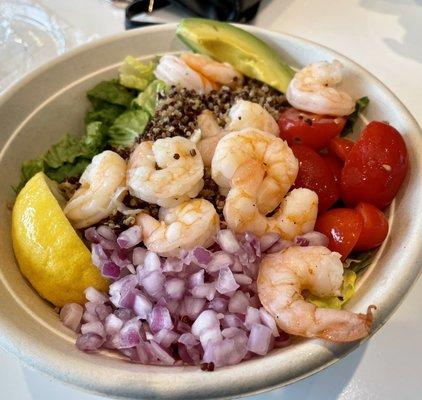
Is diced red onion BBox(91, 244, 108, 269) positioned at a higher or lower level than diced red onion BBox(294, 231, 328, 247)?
lower

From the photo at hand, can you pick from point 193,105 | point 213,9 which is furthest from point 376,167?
point 213,9

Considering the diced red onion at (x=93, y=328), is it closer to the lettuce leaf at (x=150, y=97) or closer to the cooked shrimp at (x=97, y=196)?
the cooked shrimp at (x=97, y=196)

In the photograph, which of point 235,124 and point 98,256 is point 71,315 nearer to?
point 98,256

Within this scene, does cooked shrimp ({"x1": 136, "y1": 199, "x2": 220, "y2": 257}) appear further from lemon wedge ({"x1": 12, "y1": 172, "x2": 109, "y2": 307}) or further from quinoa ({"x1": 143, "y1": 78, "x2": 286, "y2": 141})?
quinoa ({"x1": 143, "y1": 78, "x2": 286, "y2": 141})

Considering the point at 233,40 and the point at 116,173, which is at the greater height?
the point at 233,40

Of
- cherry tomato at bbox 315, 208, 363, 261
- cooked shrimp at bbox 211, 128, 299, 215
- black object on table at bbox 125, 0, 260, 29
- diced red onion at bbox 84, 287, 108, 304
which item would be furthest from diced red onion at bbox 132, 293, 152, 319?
black object on table at bbox 125, 0, 260, 29

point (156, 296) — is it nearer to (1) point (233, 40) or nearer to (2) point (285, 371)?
(2) point (285, 371)

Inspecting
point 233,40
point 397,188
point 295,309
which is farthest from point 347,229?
point 233,40
